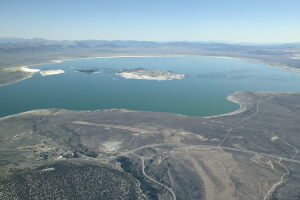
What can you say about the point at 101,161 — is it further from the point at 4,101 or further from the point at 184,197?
the point at 4,101

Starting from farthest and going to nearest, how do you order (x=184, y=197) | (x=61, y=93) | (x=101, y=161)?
(x=61, y=93) < (x=101, y=161) < (x=184, y=197)

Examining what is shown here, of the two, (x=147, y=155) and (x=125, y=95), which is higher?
(x=147, y=155)

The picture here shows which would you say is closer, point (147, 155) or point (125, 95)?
point (147, 155)

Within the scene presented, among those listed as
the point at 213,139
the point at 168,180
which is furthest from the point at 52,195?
the point at 213,139

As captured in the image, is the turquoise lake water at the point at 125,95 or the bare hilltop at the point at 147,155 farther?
the turquoise lake water at the point at 125,95

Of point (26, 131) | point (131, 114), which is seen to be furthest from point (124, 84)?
point (26, 131)

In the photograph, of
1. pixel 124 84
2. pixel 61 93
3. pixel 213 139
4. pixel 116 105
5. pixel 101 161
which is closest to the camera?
pixel 101 161

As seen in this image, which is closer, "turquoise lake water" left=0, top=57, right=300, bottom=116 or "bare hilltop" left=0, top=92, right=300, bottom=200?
"bare hilltop" left=0, top=92, right=300, bottom=200

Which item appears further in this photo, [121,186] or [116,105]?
[116,105]

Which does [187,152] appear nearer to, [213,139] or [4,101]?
[213,139]
